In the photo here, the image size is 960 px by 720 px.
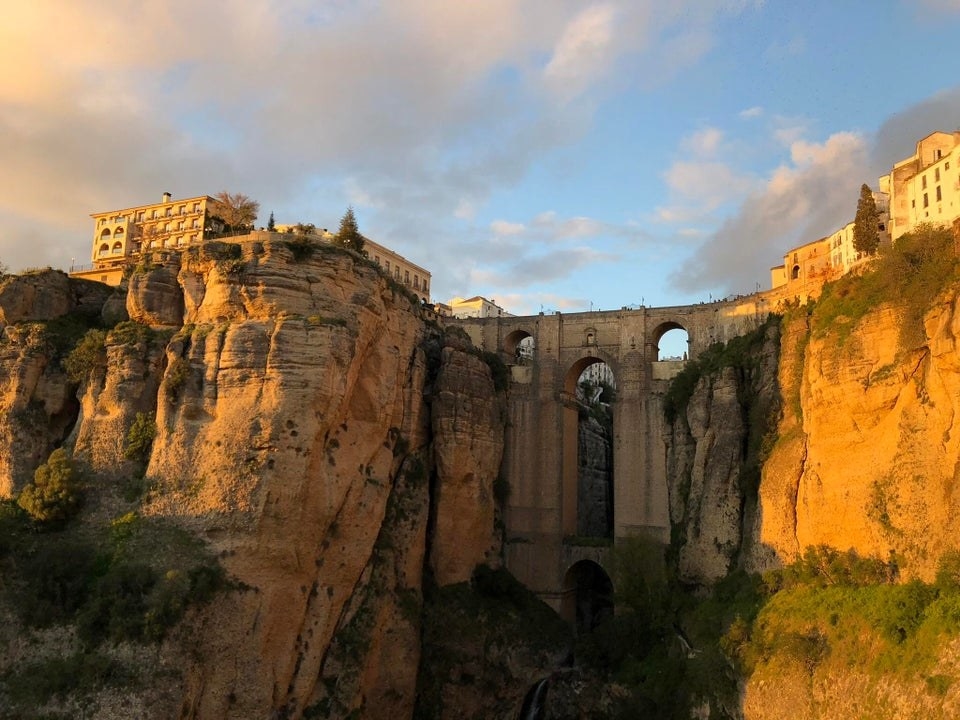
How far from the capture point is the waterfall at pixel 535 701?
112 feet

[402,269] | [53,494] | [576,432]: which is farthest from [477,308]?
[53,494]

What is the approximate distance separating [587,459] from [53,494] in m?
29.5

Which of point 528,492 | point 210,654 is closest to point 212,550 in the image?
point 210,654

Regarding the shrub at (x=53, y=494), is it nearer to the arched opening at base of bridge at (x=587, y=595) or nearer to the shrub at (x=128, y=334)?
the shrub at (x=128, y=334)

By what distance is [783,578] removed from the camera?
3045 cm

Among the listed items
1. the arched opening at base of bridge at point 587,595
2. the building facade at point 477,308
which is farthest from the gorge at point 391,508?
the building facade at point 477,308

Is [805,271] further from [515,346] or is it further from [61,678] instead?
[61,678]

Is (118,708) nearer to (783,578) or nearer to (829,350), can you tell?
(783,578)

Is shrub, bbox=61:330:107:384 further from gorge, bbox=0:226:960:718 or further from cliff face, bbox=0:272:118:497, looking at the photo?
cliff face, bbox=0:272:118:497

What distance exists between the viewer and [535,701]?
34469 mm

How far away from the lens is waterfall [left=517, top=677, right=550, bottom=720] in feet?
112

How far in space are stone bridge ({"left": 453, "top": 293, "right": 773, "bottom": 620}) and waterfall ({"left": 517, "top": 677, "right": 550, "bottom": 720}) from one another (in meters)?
5.67

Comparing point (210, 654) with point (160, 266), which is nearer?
point (210, 654)

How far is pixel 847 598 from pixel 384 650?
16.3m
